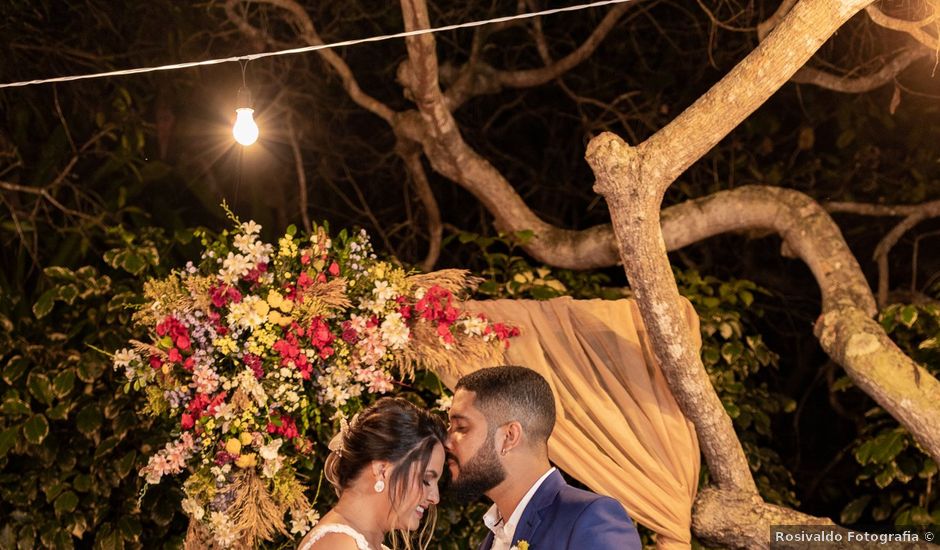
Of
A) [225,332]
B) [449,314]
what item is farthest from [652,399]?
[225,332]

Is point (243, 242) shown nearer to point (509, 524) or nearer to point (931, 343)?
point (509, 524)

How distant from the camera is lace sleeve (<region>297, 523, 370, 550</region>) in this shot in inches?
106

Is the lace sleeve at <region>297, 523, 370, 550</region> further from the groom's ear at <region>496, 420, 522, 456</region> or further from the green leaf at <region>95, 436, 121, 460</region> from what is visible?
the green leaf at <region>95, 436, 121, 460</region>

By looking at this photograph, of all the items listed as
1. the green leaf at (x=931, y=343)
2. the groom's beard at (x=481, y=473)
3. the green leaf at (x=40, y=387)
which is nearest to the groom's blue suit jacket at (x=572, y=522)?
the groom's beard at (x=481, y=473)

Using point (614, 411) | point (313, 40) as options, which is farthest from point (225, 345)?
point (313, 40)

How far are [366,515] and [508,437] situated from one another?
413 mm


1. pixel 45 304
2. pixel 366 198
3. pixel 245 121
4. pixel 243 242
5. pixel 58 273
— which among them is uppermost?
pixel 366 198

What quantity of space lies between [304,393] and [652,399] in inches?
47.9

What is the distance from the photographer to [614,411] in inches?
152

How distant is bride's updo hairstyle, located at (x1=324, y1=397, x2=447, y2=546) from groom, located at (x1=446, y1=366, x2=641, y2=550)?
9 centimetres

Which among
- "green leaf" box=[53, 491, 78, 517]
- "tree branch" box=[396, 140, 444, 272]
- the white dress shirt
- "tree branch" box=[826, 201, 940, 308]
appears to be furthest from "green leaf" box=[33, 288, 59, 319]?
"tree branch" box=[826, 201, 940, 308]

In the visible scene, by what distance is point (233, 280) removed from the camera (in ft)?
11.3

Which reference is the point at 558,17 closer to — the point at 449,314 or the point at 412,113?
the point at 412,113

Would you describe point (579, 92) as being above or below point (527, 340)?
above
